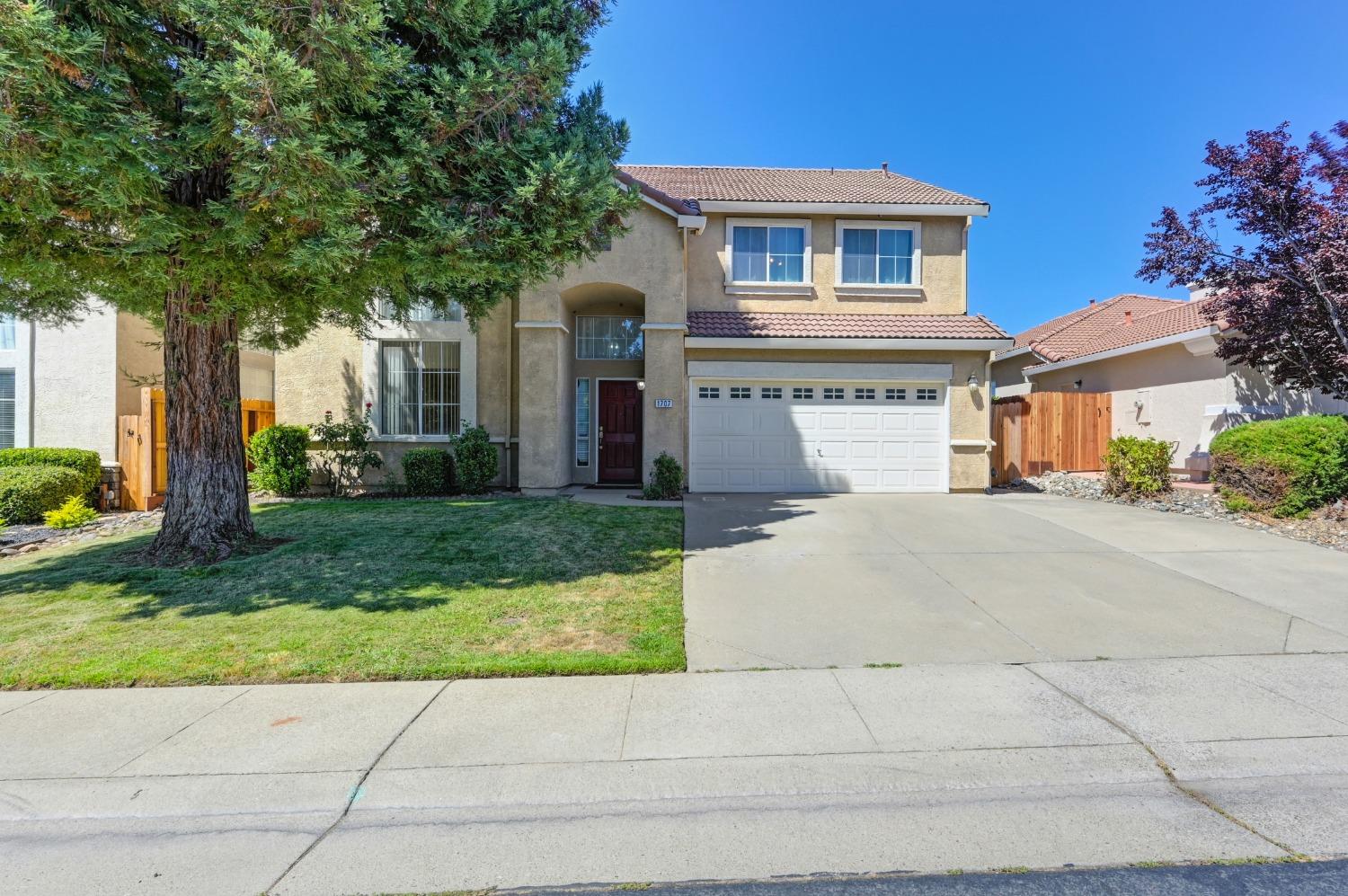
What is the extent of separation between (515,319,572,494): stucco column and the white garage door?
2.80 metres

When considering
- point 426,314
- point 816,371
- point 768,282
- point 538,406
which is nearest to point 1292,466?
point 816,371

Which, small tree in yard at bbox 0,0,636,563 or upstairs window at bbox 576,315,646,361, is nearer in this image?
small tree in yard at bbox 0,0,636,563


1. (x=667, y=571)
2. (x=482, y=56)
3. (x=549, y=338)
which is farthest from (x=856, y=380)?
(x=482, y=56)

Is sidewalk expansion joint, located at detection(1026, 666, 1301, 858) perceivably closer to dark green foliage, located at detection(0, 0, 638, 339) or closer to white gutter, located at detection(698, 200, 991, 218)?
dark green foliage, located at detection(0, 0, 638, 339)

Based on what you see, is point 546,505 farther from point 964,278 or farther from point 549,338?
point 964,278

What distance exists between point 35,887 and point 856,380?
12415 mm

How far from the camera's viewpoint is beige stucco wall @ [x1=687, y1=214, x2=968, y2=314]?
13445 mm

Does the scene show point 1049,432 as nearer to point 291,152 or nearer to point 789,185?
point 789,185

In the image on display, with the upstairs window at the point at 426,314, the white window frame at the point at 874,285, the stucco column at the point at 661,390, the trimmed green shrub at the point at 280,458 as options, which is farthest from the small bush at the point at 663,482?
the trimmed green shrub at the point at 280,458

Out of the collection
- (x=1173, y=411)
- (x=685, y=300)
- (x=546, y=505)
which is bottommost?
(x=546, y=505)

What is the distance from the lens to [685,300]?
42.4 ft

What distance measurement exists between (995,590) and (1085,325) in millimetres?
17975

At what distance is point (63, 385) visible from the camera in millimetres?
11367

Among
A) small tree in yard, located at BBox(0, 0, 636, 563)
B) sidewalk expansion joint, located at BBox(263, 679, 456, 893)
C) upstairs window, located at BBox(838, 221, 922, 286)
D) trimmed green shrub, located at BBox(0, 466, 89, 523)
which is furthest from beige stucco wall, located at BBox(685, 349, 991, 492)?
trimmed green shrub, located at BBox(0, 466, 89, 523)
